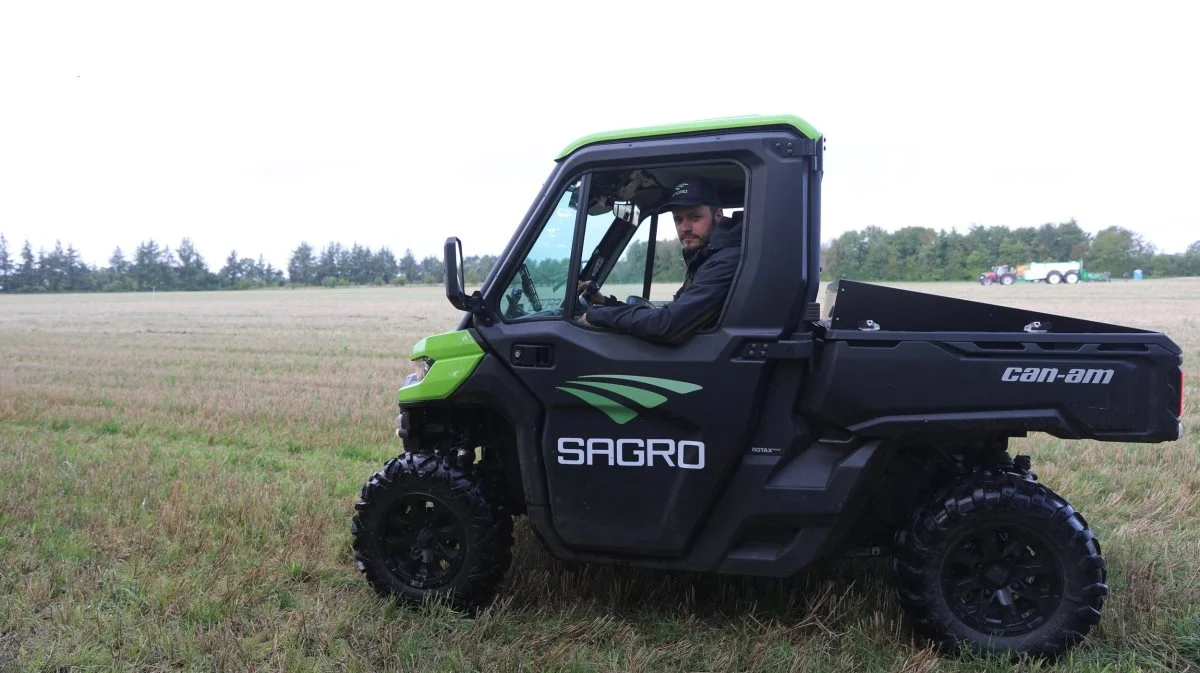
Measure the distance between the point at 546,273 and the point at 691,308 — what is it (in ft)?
2.37

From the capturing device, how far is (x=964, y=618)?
341 centimetres

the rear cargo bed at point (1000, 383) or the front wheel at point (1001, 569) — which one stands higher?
the rear cargo bed at point (1000, 383)

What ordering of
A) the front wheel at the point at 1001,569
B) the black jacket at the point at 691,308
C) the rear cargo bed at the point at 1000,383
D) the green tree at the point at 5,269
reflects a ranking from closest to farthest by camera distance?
the rear cargo bed at the point at 1000,383
the front wheel at the point at 1001,569
the black jacket at the point at 691,308
the green tree at the point at 5,269

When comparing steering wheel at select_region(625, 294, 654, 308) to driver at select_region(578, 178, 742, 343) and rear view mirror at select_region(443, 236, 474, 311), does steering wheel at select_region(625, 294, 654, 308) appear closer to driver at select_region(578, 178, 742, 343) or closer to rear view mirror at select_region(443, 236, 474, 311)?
driver at select_region(578, 178, 742, 343)

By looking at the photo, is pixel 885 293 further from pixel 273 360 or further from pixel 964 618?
pixel 273 360

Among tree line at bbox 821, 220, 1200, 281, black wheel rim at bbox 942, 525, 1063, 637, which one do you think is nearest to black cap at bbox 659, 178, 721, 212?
black wheel rim at bbox 942, 525, 1063, 637

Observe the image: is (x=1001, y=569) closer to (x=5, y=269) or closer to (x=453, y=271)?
(x=453, y=271)

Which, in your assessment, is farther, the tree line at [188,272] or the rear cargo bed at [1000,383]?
the tree line at [188,272]

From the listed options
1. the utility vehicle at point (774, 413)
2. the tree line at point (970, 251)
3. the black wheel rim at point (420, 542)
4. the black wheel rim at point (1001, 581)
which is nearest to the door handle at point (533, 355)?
the utility vehicle at point (774, 413)

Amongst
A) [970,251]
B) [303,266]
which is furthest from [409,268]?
[970,251]

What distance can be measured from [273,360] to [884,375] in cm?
1274

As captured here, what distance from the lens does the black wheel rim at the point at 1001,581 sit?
335 centimetres

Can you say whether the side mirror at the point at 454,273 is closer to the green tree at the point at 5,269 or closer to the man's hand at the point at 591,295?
the man's hand at the point at 591,295

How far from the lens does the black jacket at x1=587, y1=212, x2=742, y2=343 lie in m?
3.41
